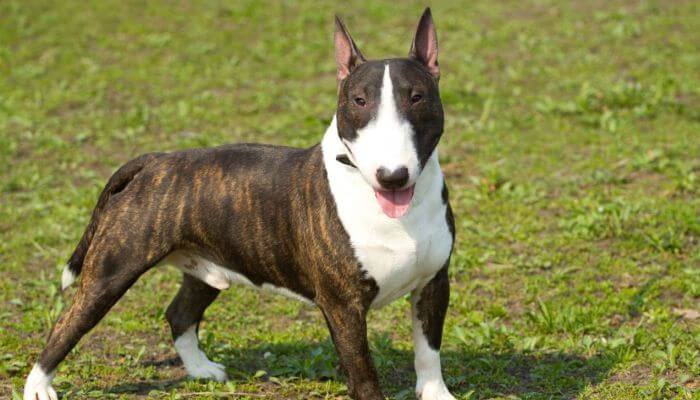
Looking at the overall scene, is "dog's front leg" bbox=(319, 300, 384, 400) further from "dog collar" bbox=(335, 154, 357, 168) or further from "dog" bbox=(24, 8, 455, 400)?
"dog collar" bbox=(335, 154, 357, 168)

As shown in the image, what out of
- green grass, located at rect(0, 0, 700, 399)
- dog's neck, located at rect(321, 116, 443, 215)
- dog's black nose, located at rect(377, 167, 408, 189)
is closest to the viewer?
dog's black nose, located at rect(377, 167, 408, 189)

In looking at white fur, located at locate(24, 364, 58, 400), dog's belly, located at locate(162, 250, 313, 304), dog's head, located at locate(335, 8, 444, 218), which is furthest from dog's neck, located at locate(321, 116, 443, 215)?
white fur, located at locate(24, 364, 58, 400)

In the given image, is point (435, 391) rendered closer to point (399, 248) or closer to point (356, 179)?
point (399, 248)

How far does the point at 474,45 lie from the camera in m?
13.1

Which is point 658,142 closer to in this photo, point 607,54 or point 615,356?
point 607,54

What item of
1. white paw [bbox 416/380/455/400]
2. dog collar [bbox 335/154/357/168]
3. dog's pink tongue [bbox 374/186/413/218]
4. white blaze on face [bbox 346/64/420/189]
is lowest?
white paw [bbox 416/380/455/400]

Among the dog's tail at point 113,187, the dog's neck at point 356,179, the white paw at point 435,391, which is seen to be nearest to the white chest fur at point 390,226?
the dog's neck at point 356,179

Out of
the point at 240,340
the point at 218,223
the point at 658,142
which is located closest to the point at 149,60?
the point at 658,142

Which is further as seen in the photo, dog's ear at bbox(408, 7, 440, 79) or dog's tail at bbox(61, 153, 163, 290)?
dog's tail at bbox(61, 153, 163, 290)

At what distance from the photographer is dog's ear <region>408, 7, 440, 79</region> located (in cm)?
497

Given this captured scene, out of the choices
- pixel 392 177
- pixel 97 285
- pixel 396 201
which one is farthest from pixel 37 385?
pixel 392 177

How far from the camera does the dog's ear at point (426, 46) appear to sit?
16.3 feet

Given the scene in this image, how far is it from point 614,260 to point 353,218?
3182 millimetres

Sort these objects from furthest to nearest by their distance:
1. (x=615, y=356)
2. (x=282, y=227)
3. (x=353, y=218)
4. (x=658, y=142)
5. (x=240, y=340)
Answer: (x=658, y=142)
(x=240, y=340)
(x=615, y=356)
(x=282, y=227)
(x=353, y=218)
